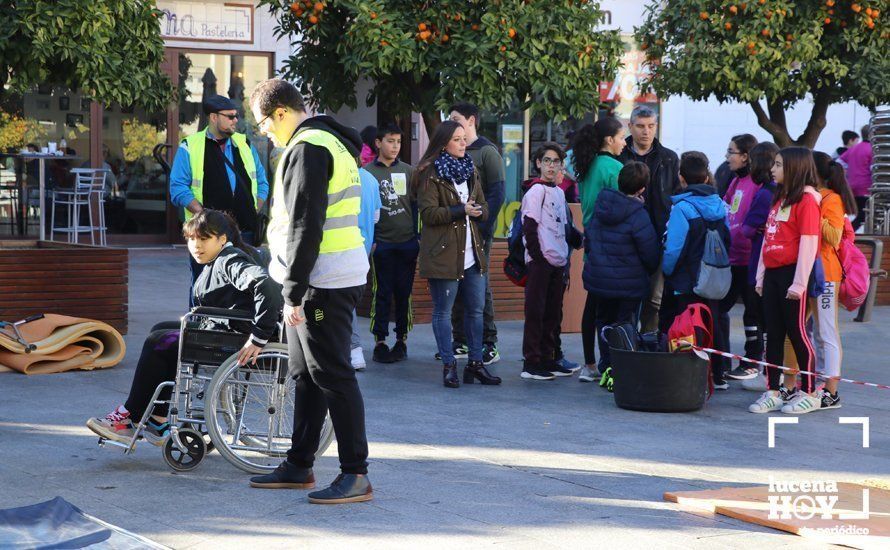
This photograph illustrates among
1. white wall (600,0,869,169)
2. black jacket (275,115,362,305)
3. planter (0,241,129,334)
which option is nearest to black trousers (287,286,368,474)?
black jacket (275,115,362,305)

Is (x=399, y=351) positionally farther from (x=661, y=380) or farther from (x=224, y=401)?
(x=224, y=401)

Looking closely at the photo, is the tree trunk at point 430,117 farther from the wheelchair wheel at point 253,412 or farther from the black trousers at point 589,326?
the wheelchair wheel at point 253,412

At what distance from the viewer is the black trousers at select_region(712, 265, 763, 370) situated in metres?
9.29

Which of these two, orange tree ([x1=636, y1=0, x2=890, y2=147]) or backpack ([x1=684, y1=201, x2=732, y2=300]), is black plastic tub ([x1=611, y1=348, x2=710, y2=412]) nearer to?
backpack ([x1=684, y1=201, x2=732, y2=300])

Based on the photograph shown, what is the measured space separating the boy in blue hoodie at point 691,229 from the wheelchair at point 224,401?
3256 millimetres

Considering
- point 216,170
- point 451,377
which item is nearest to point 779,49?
point 451,377

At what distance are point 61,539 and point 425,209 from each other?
4.56m

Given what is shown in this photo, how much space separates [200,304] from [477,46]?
5.83m

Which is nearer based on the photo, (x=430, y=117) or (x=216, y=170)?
(x=216, y=170)

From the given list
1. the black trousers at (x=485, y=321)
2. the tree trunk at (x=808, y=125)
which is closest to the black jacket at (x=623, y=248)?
the black trousers at (x=485, y=321)

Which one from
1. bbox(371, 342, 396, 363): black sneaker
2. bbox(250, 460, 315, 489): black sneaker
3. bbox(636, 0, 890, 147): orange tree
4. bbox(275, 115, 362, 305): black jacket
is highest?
bbox(636, 0, 890, 147): orange tree

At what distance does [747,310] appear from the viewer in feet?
32.2

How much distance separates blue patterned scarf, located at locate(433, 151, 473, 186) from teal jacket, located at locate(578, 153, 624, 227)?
2.90ft

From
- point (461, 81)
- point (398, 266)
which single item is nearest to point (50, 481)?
point (398, 266)
